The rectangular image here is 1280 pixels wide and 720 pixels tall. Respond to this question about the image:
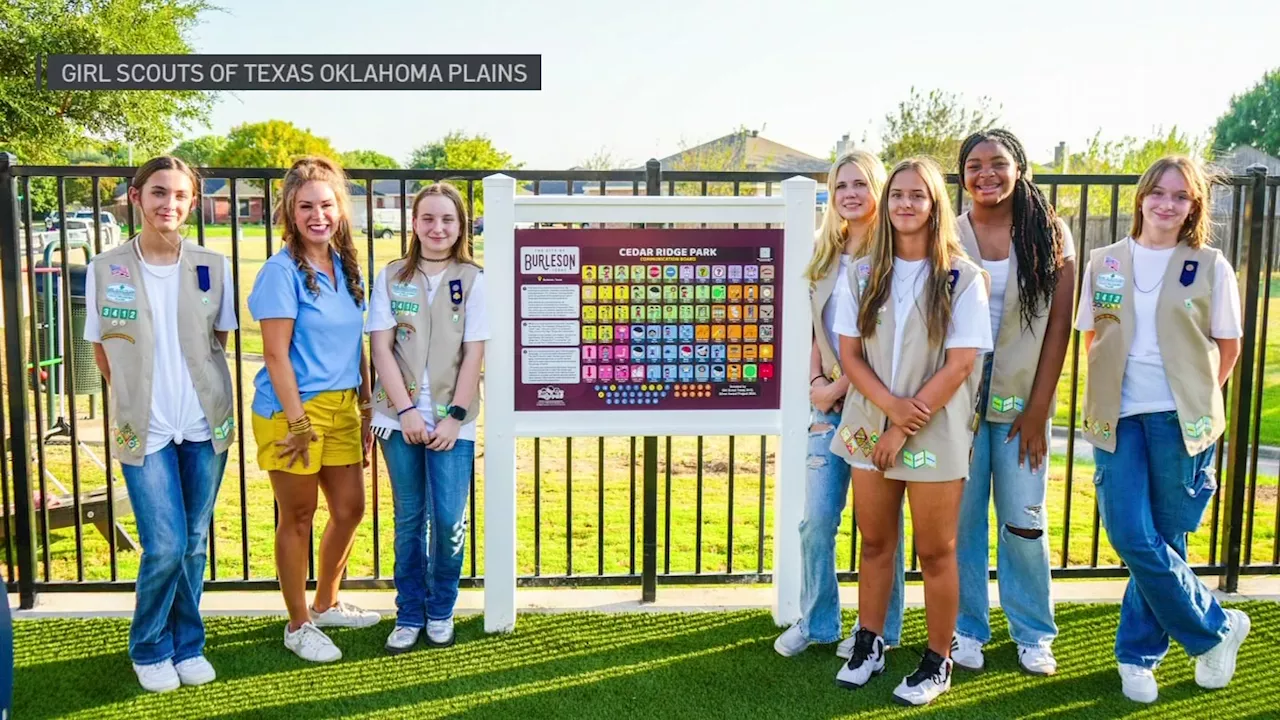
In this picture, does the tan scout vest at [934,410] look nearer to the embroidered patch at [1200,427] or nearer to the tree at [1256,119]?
the embroidered patch at [1200,427]

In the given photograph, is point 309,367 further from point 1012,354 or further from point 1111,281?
point 1111,281

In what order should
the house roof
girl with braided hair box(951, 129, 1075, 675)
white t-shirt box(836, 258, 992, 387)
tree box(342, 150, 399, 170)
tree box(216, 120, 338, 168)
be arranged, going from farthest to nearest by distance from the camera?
tree box(342, 150, 399, 170)
tree box(216, 120, 338, 168)
the house roof
girl with braided hair box(951, 129, 1075, 675)
white t-shirt box(836, 258, 992, 387)

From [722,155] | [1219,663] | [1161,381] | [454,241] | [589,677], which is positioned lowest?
[589,677]

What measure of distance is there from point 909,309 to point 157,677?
2.82m

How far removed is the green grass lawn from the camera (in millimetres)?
3609

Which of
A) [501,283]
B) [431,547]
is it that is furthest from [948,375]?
[431,547]

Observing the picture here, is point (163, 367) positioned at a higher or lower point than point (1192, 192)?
lower

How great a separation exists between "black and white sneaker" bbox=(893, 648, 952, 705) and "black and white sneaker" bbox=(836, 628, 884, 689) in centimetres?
13

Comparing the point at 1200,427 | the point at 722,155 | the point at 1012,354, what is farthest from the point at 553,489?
the point at 722,155

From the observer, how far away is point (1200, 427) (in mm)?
3480

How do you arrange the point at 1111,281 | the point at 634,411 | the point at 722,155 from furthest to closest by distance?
1. the point at 722,155
2. the point at 634,411
3. the point at 1111,281

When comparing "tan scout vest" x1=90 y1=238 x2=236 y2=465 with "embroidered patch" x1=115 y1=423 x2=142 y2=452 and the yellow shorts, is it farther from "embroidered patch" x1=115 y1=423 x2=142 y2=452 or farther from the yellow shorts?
the yellow shorts

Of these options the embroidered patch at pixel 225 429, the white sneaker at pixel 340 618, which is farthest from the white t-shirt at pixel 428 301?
the white sneaker at pixel 340 618
